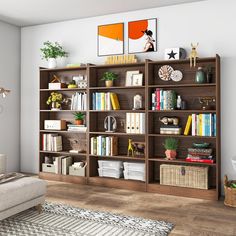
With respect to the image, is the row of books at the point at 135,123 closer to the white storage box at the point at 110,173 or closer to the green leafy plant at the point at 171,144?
the green leafy plant at the point at 171,144

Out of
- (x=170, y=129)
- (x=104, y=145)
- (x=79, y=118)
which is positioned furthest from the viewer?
(x=79, y=118)

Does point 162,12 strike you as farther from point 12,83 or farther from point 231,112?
point 12,83

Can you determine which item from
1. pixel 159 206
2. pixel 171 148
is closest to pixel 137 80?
pixel 171 148

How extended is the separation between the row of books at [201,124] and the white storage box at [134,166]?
2.76 ft

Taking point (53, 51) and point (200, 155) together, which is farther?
point (53, 51)

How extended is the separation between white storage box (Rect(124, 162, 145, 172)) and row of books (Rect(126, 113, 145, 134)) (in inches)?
19.2

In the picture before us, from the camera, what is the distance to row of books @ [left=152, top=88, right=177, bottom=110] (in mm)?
4324

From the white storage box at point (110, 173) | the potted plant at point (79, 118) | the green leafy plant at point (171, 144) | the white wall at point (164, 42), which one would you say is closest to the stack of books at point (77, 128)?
the potted plant at point (79, 118)

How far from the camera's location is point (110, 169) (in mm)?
4816

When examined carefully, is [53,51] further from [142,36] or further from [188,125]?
[188,125]

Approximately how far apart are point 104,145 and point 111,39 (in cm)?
174

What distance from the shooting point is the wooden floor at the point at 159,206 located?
3.15m

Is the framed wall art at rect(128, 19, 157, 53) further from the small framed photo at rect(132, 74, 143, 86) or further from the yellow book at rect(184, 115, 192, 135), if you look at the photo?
the yellow book at rect(184, 115, 192, 135)

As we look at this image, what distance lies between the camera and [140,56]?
4.80 metres
